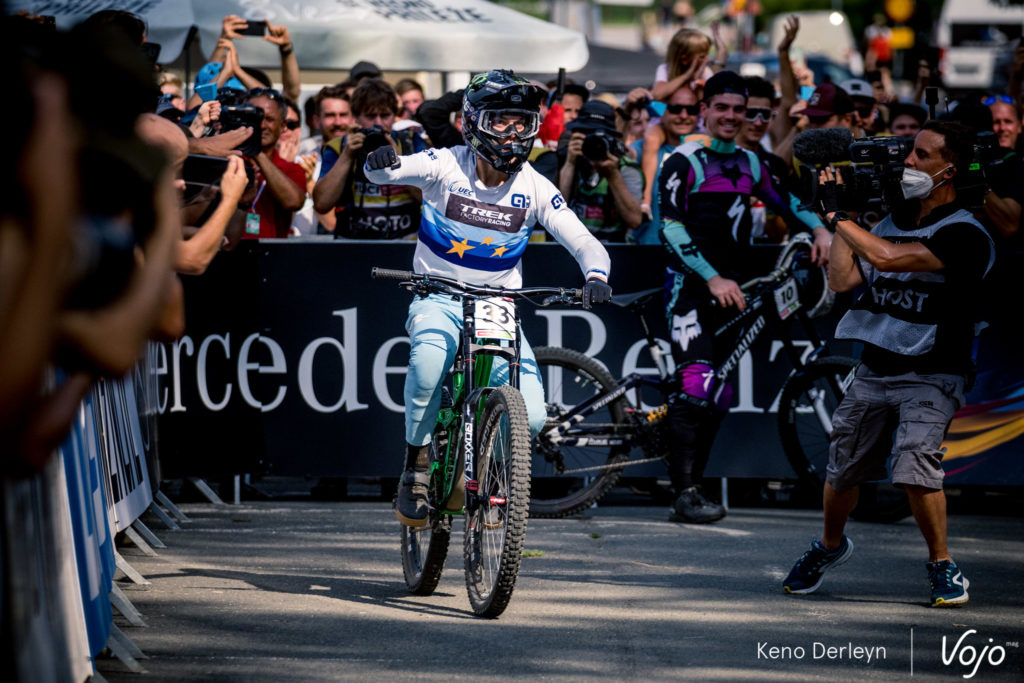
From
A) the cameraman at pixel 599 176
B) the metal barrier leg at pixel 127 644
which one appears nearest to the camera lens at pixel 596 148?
the cameraman at pixel 599 176

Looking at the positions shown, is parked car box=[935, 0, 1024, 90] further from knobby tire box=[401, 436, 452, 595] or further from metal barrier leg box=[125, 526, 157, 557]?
knobby tire box=[401, 436, 452, 595]

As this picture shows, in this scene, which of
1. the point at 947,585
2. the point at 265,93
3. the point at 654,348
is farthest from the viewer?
the point at 265,93

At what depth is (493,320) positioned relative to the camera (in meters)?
6.25

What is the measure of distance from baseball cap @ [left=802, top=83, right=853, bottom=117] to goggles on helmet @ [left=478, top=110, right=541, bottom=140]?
4461mm

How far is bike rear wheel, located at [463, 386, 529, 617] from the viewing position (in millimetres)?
5758

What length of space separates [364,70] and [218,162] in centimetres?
571

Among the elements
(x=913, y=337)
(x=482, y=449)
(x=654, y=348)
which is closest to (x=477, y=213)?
(x=482, y=449)

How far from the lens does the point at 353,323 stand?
9312mm

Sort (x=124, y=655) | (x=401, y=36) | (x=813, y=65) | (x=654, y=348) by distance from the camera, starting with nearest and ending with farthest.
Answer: (x=124, y=655) → (x=654, y=348) → (x=401, y=36) → (x=813, y=65)

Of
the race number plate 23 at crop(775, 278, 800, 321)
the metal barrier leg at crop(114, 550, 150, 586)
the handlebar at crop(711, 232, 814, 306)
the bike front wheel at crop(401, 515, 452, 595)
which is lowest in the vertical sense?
the metal barrier leg at crop(114, 550, 150, 586)

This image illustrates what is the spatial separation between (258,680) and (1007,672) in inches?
115

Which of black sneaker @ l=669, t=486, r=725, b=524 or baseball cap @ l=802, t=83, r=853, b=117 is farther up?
baseball cap @ l=802, t=83, r=853, b=117

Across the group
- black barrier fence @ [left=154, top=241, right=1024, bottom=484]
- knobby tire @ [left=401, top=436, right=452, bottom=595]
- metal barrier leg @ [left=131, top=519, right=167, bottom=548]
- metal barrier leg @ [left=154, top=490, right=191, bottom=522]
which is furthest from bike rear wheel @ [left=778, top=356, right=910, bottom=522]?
metal barrier leg @ [left=131, top=519, right=167, bottom=548]

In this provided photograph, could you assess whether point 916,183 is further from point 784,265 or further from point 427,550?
point 427,550
